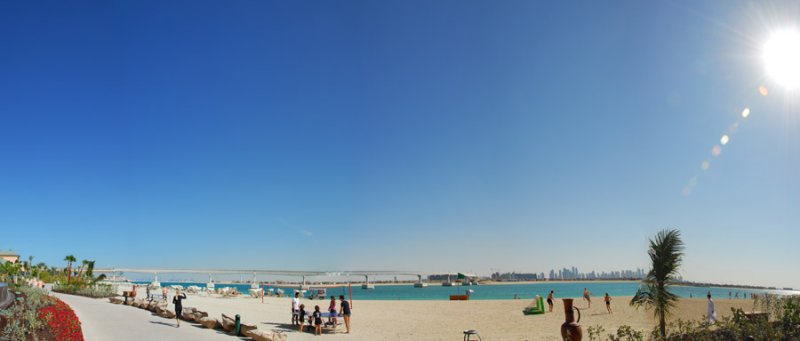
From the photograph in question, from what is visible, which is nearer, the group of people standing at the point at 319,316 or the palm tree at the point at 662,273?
the palm tree at the point at 662,273

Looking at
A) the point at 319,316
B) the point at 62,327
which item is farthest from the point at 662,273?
the point at 62,327

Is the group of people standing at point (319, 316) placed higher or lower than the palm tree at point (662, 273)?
lower

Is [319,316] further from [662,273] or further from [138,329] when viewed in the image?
[662,273]

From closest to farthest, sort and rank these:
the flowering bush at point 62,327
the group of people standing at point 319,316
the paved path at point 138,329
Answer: the flowering bush at point 62,327, the paved path at point 138,329, the group of people standing at point 319,316

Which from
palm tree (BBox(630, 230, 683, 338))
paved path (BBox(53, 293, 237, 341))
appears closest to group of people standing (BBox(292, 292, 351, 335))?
paved path (BBox(53, 293, 237, 341))

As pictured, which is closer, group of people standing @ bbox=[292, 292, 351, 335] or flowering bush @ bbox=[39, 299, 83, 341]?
flowering bush @ bbox=[39, 299, 83, 341]

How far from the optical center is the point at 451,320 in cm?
2542

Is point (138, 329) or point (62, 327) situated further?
point (138, 329)

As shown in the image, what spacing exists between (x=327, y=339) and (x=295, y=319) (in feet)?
17.6

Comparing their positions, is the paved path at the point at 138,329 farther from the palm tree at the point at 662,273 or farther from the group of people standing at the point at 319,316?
the palm tree at the point at 662,273

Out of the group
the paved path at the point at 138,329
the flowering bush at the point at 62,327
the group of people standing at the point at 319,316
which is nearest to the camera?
the flowering bush at the point at 62,327

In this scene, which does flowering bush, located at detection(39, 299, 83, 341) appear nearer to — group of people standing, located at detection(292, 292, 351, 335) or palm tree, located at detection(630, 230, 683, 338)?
group of people standing, located at detection(292, 292, 351, 335)

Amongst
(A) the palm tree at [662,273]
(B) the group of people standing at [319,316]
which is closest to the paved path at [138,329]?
(B) the group of people standing at [319,316]

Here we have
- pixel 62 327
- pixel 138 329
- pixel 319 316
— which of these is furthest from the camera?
pixel 319 316
